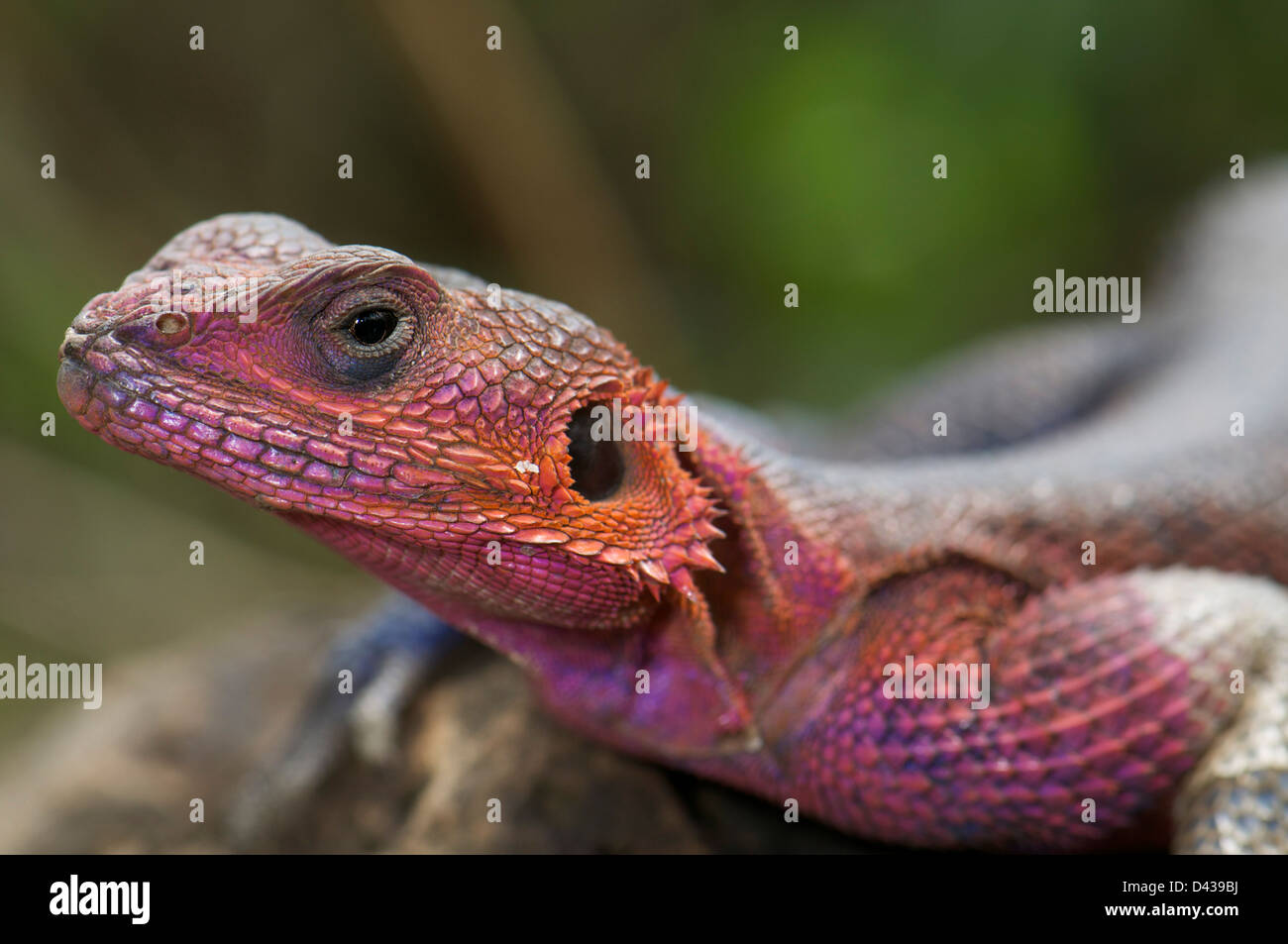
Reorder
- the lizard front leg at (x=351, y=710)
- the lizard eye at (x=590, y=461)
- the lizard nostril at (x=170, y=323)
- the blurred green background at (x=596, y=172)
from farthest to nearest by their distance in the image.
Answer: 1. the blurred green background at (x=596, y=172)
2. the lizard front leg at (x=351, y=710)
3. the lizard eye at (x=590, y=461)
4. the lizard nostril at (x=170, y=323)

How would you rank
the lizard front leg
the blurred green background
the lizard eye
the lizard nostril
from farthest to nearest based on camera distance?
the blurred green background, the lizard front leg, the lizard eye, the lizard nostril

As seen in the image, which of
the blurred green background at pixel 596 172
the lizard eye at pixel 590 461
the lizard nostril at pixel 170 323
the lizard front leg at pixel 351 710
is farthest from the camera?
the blurred green background at pixel 596 172

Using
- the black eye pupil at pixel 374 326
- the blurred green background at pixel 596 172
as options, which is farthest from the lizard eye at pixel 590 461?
the blurred green background at pixel 596 172

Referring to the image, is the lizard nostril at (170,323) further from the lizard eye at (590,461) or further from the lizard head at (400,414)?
the lizard eye at (590,461)

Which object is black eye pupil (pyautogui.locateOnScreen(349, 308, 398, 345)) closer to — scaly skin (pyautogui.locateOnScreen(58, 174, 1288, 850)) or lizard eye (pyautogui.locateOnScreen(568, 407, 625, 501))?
scaly skin (pyautogui.locateOnScreen(58, 174, 1288, 850))

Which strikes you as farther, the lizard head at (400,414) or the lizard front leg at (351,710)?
the lizard front leg at (351,710)

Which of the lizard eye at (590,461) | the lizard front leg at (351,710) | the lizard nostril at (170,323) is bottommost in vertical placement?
the lizard front leg at (351,710)

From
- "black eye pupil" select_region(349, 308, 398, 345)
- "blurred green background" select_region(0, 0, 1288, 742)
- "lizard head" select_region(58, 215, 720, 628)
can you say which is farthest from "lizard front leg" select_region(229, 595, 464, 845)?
"blurred green background" select_region(0, 0, 1288, 742)
